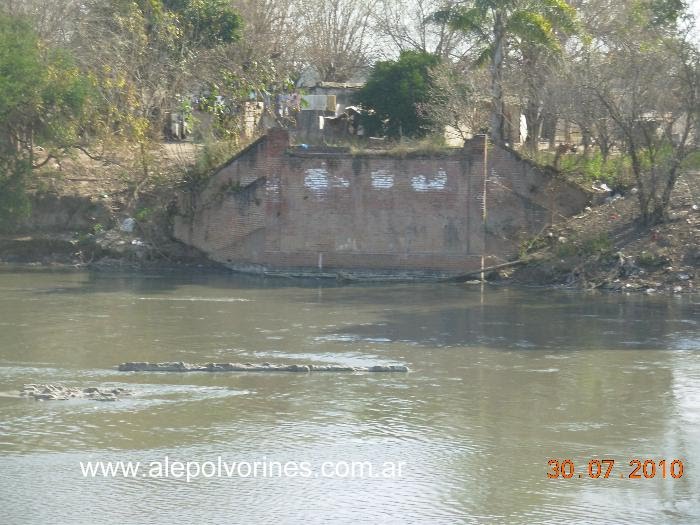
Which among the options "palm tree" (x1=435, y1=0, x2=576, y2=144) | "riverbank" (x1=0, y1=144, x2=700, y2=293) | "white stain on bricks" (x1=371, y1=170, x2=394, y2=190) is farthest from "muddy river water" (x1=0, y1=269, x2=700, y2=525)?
"palm tree" (x1=435, y1=0, x2=576, y2=144)

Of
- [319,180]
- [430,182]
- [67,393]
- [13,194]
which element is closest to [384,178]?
[430,182]

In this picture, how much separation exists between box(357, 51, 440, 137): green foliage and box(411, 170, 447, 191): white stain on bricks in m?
4.09

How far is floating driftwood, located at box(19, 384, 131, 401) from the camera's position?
13414 mm

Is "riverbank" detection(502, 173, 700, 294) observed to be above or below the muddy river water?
above

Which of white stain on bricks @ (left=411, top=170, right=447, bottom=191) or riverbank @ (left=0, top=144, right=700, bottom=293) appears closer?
riverbank @ (left=0, top=144, right=700, bottom=293)

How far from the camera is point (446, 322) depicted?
20531mm

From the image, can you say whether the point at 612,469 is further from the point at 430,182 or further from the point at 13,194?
the point at 13,194

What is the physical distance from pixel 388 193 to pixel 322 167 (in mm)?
1847

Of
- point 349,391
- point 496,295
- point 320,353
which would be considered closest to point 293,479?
point 349,391

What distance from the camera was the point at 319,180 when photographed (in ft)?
89.7

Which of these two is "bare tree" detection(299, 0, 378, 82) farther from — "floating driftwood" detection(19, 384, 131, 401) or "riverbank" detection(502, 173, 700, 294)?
"floating driftwood" detection(19, 384, 131, 401)

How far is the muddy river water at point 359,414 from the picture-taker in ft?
32.2

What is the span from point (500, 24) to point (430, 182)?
5384 mm

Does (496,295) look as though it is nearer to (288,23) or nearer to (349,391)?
(349,391)
